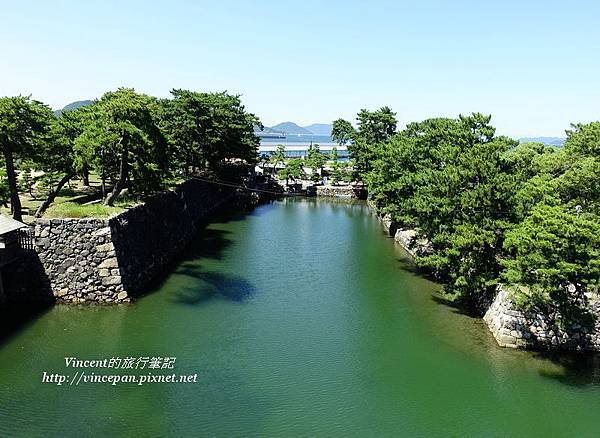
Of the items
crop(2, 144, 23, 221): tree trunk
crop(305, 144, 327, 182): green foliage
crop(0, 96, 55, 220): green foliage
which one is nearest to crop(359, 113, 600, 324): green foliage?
crop(0, 96, 55, 220): green foliage

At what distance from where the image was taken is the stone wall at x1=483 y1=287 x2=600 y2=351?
47.7 ft

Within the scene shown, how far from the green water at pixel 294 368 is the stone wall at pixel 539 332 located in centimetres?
54

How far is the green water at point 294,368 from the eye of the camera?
11.1m

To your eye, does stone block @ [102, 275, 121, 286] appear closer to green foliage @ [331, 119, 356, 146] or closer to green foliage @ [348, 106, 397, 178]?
green foliage @ [348, 106, 397, 178]

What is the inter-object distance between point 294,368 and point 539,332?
26.5 feet

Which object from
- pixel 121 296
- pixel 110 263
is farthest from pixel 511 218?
pixel 110 263

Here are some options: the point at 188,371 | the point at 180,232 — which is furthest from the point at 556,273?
the point at 180,232

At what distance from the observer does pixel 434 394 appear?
12477mm

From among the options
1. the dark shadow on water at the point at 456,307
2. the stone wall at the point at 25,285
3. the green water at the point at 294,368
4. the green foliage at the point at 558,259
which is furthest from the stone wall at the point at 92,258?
the green foliage at the point at 558,259

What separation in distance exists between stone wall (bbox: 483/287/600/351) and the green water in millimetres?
539

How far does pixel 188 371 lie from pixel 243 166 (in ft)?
124

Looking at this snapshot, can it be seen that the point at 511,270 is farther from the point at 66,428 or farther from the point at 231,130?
the point at 231,130

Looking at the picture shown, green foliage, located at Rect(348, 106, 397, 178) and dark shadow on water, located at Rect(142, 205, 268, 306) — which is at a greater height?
green foliage, located at Rect(348, 106, 397, 178)

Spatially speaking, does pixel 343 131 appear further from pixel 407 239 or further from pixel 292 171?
pixel 407 239
